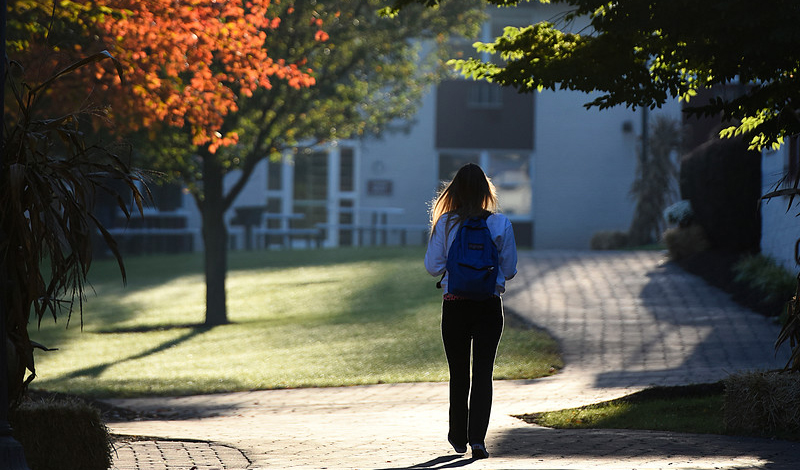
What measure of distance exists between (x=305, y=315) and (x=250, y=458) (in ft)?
46.0

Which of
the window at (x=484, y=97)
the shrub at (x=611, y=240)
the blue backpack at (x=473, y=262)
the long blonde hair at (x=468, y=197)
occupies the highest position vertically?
the window at (x=484, y=97)

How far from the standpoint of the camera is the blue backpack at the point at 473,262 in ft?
21.0

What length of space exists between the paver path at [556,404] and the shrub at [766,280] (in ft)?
1.30

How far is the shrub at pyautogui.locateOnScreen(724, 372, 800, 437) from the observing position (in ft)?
25.0

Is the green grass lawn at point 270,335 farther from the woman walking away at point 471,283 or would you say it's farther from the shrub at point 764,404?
the woman walking away at point 471,283

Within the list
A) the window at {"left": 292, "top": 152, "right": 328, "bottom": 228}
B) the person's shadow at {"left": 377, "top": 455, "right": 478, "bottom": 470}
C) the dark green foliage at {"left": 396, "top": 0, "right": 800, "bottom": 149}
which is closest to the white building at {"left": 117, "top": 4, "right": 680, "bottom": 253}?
the window at {"left": 292, "top": 152, "right": 328, "bottom": 228}

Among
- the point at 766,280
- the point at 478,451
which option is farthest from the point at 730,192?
the point at 478,451

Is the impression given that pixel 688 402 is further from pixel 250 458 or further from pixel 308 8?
pixel 308 8

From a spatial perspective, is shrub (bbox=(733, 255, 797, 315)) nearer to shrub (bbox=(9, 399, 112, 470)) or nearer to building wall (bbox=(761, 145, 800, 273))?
building wall (bbox=(761, 145, 800, 273))

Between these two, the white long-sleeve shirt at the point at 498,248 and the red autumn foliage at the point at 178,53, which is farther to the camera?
the red autumn foliage at the point at 178,53

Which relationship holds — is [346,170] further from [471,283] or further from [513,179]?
[471,283]

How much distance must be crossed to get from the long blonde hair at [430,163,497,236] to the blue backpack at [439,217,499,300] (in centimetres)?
9

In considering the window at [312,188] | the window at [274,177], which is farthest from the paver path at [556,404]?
the window at [274,177]

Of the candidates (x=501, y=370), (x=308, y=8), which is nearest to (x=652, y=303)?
(x=501, y=370)
